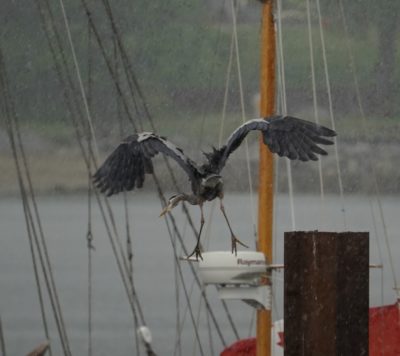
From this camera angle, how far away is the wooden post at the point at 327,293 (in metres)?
11.4

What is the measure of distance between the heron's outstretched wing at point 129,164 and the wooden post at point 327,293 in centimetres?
268

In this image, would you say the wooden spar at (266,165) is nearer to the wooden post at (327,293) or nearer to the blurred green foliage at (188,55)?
the blurred green foliage at (188,55)

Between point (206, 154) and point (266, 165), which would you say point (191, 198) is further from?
point (266, 165)

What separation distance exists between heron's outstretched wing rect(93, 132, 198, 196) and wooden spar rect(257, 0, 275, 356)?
548 cm

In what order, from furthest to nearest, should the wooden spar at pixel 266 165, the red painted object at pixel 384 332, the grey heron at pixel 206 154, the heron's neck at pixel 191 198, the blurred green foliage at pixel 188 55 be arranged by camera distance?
the blurred green foliage at pixel 188 55 → the wooden spar at pixel 266 165 → the red painted object at pixel 384 332 → the grey heron at pixel 206 154 → the heron's neck at pixel 191 198

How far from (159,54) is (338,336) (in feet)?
77.7

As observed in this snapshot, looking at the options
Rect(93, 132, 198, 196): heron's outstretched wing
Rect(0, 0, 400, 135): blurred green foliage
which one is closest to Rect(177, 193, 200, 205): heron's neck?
Rect(93, 132, 198, 196): heron's outstretched wing

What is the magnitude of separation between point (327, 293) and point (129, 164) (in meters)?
3.25

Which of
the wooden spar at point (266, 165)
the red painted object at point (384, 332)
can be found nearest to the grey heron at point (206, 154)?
the wooden spar at point (266, 165)

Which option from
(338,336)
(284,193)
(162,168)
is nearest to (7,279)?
(162,168)

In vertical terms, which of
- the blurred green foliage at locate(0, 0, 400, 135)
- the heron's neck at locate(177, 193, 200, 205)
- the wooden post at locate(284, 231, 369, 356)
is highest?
the blurred green foliage at locate(0, 0, 400, 135)

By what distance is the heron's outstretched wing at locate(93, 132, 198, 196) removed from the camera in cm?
1408

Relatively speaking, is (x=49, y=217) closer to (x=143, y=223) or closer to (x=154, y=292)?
(x=143, y=223)

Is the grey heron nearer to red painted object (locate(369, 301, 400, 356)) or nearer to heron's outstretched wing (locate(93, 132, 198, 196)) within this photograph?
heron's outstretched wing (locate(93, 132, 198, 196))
